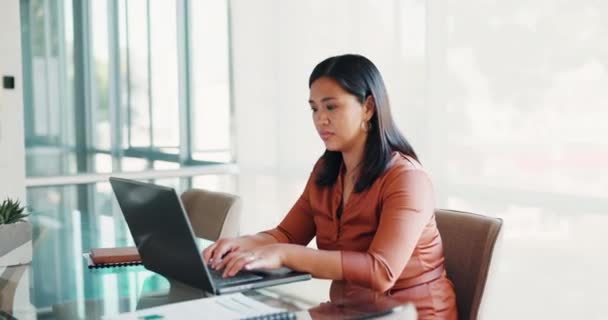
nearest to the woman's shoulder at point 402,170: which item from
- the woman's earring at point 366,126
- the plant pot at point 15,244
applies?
the woman's earring at point 366,126

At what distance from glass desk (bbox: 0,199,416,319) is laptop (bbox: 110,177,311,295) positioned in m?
0.03

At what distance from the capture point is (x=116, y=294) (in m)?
1.75

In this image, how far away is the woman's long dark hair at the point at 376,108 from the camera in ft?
6.16

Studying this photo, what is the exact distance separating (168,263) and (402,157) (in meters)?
0.63

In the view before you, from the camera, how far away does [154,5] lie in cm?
441

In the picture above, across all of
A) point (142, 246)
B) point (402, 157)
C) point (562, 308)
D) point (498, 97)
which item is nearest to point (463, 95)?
point (498, 97)

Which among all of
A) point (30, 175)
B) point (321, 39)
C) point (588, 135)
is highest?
point (321, 39)

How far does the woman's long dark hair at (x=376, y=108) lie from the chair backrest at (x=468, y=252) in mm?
217

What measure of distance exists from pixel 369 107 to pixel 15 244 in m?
1.07

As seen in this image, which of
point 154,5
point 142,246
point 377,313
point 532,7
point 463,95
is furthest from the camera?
point 154,5

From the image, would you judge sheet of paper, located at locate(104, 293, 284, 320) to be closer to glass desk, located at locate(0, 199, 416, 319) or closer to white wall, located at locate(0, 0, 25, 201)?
glass desk, located at locate(0, 199, 416, 319)

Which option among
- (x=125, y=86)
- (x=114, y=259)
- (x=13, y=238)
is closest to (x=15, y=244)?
(x=13, y=238)

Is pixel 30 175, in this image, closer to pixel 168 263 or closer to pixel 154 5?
pixel 154 5

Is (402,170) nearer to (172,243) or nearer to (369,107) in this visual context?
(369,107)
